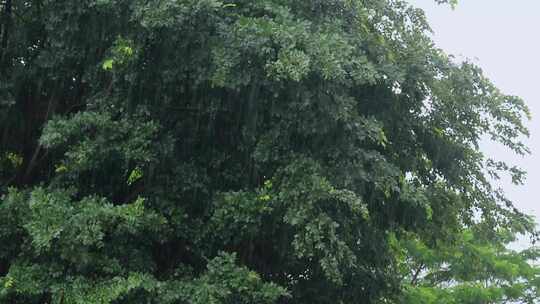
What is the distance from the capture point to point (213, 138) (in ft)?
34.9

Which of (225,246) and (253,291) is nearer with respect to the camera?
(253,291)

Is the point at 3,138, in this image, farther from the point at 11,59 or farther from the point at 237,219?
the point at 237,219

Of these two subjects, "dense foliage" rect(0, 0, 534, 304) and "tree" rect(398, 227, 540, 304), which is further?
"tree" rect(398, 227, 540, 304)

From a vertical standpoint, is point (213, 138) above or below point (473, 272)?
below

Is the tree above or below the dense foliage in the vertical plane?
above

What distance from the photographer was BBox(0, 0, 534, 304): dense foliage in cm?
877

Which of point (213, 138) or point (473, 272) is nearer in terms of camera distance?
point (213, 138)

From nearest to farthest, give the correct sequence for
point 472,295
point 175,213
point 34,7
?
point 175,213 → point 34,7 → point 472,295

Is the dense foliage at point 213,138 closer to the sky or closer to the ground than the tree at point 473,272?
closer to the ground

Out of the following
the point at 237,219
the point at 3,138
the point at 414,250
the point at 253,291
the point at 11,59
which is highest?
the point at 414,250

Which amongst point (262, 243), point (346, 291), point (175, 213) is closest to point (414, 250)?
point (346, 291)

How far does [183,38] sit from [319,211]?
2576 millimetres

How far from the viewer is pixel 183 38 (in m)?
9.30

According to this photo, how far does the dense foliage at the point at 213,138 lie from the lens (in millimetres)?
8766
